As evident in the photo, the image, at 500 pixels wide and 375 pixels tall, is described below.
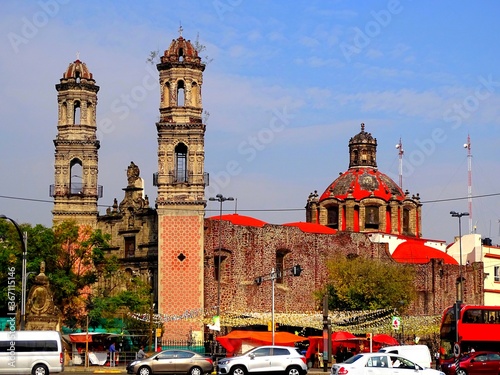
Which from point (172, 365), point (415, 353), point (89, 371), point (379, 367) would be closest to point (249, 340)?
point (89, 371)

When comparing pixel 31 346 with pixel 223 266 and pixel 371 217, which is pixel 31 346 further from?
pixel 371 217

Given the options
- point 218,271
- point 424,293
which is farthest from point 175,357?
point 424,293

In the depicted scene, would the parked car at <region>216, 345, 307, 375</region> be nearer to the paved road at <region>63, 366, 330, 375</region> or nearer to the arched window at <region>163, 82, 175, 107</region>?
the paved road at <region>63, 366, 330, 375</region>

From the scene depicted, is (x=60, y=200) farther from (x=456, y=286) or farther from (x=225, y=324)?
(x=456, y=286)

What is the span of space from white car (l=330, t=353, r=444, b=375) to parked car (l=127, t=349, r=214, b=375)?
788cm

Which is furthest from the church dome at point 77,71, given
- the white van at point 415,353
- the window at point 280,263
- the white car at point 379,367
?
the white car at point 379,367

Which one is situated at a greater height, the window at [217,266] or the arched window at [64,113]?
the arched window at [64,113]

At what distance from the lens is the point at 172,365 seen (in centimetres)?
4266

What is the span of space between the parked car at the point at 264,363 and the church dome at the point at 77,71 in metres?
36.3

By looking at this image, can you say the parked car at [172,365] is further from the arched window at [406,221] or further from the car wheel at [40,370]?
the arched window at [406,221]

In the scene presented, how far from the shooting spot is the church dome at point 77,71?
73.6 m

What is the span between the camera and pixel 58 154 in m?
72.6

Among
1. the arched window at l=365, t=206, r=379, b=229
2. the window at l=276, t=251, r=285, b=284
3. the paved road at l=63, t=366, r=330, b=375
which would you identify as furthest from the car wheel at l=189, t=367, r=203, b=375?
the arched window at l=365, t=206, r=379, b=229

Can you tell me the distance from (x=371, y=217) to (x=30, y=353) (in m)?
58.3
